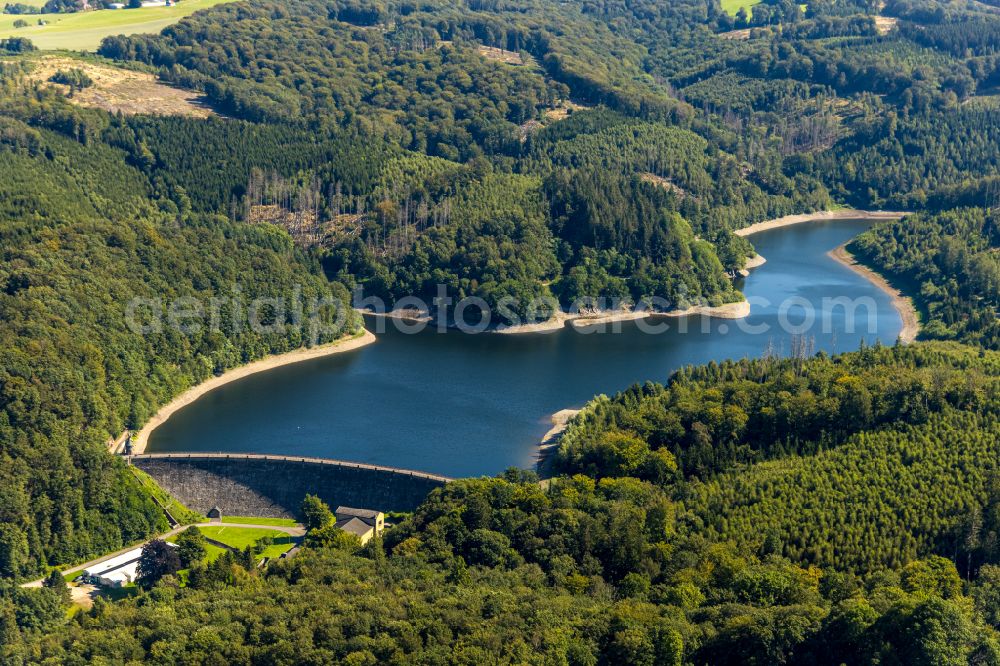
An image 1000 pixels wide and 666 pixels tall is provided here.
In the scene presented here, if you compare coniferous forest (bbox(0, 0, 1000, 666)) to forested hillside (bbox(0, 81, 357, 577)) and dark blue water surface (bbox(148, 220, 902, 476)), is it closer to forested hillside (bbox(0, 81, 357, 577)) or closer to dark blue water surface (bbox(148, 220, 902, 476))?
forested hillside (bbox(0, 81, 357, 577))

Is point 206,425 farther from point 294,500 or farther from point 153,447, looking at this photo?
point 294,500

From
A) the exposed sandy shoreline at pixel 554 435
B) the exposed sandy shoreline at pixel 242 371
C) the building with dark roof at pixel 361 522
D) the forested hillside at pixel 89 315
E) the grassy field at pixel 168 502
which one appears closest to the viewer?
the building with dark roof at pixel 361 522

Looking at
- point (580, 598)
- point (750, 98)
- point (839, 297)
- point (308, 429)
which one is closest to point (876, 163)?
point (750, 98)

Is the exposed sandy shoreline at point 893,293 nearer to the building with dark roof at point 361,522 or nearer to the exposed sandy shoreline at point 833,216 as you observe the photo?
the exposed sandy shoreline at point 833,216

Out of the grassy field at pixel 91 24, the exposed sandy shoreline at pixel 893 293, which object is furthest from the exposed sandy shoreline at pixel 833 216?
the grassy field at pixel 91 24

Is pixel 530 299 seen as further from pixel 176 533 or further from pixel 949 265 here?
pixel 176 533

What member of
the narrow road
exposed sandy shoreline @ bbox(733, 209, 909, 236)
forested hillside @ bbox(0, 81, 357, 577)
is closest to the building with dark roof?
the narrow road

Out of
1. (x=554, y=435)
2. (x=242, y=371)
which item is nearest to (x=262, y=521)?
(x=554, y=435)
